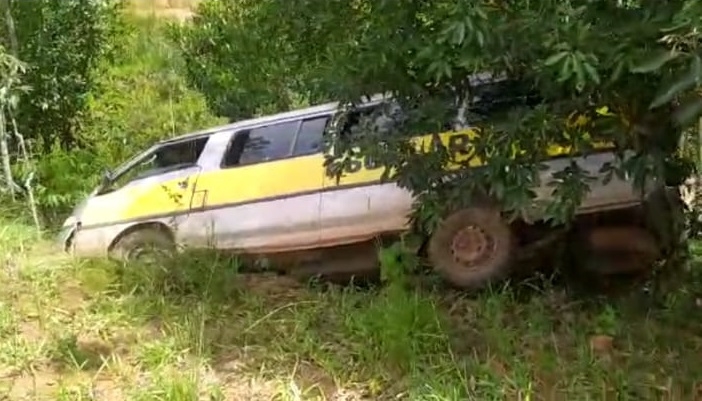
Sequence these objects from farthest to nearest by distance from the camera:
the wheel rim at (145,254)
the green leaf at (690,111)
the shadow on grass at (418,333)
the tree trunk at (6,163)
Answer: the tree trunk at (6,163), the wheel rim at (145,254), the shadow on grass at (418,333), the green leaf at (690,111)

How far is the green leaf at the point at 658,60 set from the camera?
7.27 feet

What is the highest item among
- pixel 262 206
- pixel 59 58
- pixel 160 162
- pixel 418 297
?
pixel 59 58

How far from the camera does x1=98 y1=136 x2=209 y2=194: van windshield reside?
14.5 ft

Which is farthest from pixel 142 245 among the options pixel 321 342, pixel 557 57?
pixel 557 57

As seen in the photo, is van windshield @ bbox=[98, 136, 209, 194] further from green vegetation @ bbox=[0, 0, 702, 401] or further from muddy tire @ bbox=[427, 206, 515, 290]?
muddy tire @ bbox=[427, 206, 515, 290]

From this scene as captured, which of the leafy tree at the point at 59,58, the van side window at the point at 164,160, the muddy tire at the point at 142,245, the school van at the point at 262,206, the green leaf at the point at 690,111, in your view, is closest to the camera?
the green leaf at the point at 690,111

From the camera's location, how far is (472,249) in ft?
12.2

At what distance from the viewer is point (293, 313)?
356 cm

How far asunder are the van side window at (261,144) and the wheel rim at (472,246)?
0.94 meters

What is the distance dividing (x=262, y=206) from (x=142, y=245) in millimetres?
586

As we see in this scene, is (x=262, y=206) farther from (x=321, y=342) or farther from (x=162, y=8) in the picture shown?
(x=162, y=8)

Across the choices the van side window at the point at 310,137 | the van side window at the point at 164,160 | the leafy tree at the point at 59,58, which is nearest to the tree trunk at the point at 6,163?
the leafy tree at the point at 59,58

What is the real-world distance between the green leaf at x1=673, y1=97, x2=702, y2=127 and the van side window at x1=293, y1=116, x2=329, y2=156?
6.33ft

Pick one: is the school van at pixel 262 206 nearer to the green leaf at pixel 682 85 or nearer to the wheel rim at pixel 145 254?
the wheel rim at pixel 145 254
